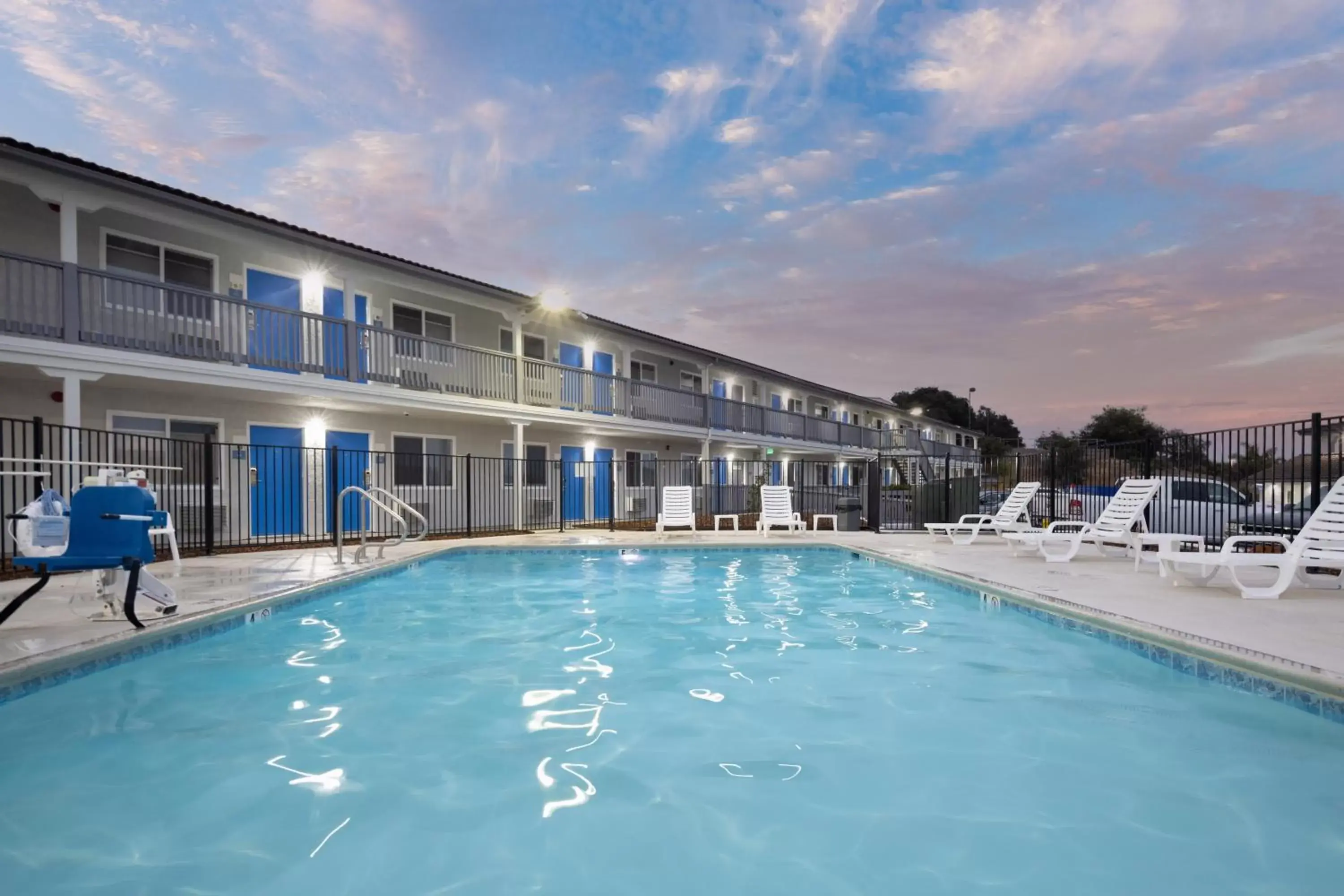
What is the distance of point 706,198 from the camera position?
65.7 feet

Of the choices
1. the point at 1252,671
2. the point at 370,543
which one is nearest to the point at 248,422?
the point at 370,543

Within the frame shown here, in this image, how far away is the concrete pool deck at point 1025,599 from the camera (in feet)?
14.6

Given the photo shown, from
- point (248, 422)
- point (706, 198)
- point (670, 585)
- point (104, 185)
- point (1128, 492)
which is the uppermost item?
point (706, 198)

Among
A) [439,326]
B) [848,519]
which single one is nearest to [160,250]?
[439,326]

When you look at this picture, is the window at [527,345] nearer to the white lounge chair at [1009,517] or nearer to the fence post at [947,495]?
the fence post at [947,495]

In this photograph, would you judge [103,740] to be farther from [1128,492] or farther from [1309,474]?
[1309,474]

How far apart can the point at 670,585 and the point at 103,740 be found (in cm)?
630

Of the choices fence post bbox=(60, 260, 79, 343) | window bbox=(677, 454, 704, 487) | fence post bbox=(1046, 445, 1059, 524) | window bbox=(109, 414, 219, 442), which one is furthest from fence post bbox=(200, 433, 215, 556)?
window bbox=(677, 454, 704, 487)

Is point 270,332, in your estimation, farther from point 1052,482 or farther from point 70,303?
point 1052,482

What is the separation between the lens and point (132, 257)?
12.1 m

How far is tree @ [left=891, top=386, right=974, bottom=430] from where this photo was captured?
3447 inches

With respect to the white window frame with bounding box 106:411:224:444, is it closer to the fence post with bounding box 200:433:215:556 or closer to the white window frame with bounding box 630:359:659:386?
the fence post with bounding box 200:433:215:556

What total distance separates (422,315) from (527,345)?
3546 millimetres

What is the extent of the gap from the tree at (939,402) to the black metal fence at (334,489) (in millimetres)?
Answer: 69245
